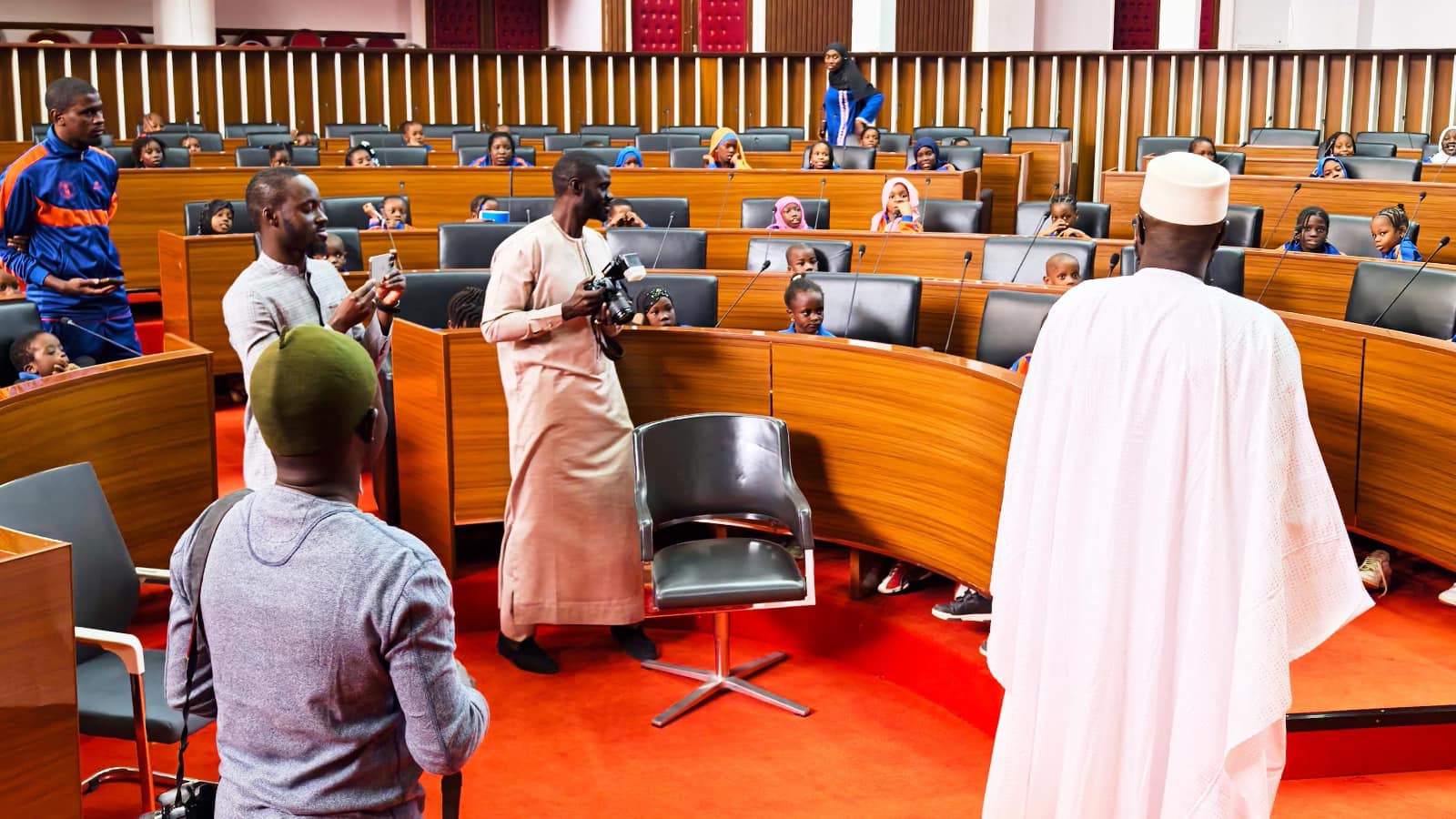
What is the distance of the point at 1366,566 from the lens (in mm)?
3664

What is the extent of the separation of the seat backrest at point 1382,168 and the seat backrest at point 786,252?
3691 mm

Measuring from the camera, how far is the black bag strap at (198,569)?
63.7 inches

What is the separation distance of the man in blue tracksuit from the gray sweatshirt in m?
3.49

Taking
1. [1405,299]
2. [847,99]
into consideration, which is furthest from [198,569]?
[847,99]

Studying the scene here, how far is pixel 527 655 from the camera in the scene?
3.91 m

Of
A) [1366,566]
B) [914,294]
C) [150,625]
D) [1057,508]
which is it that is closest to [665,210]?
[914,294]

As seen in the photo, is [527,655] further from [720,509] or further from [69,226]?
[69,226]

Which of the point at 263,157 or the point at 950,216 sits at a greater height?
the point at 263,157

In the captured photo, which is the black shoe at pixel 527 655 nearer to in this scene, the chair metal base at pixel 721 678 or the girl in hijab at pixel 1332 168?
the chair metal base at pixel 721 678

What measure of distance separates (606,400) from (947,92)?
923 cm

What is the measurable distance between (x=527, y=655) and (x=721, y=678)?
591 mm

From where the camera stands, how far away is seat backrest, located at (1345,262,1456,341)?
14.0 feet

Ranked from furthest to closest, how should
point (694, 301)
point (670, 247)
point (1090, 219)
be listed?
point (1090, 219) < point (670, 247) < point (694, 301)

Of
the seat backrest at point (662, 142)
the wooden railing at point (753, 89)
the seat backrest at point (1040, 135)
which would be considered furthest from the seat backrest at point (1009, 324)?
the wooden railing at point (753, 89)
